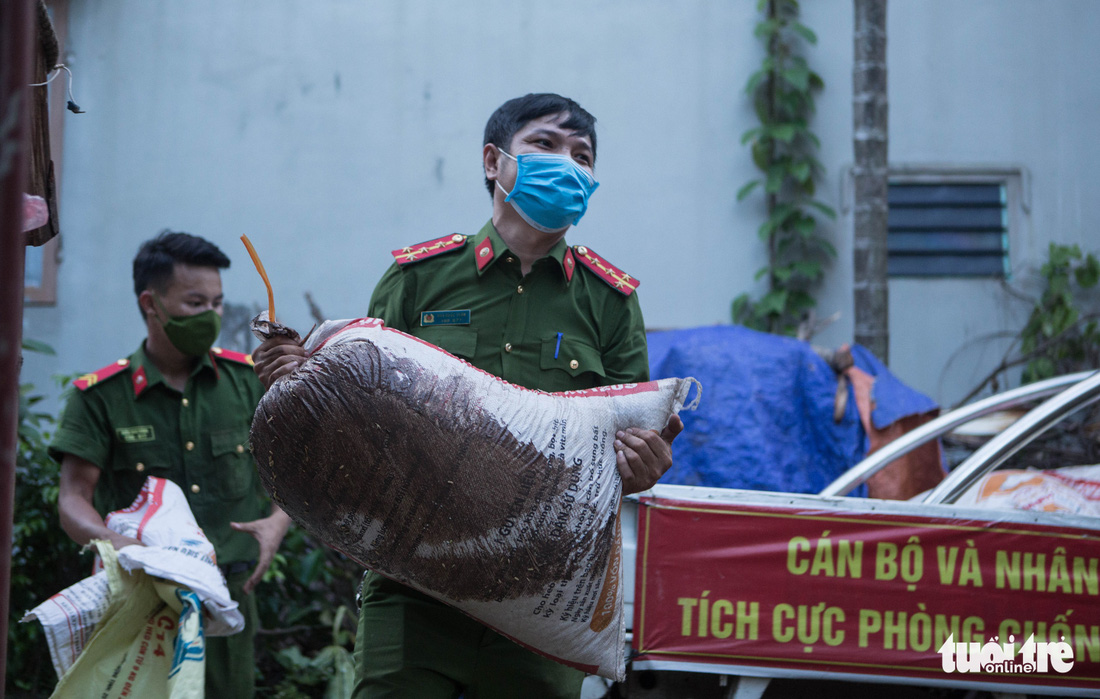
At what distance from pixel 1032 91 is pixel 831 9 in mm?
1314

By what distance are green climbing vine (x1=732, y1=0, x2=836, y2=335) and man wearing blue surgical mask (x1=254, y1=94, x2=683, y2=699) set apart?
11.5 feet

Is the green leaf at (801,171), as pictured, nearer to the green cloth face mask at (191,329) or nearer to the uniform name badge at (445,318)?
the green cloth face mask at (191,329)

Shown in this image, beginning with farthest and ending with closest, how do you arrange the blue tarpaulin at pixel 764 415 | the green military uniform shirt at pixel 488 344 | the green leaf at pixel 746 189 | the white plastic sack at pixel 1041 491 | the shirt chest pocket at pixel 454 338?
the green leaf at pixel 746 189 → the blue tarpaulin at pixel 764 415 → the white plastic sack at pixel 1041 491 → the shirt chest pocket at pixel 454 338 → the green military uniform shirt at pixel 488 344

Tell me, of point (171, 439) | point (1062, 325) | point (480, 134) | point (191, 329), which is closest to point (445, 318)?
point (191, 329)

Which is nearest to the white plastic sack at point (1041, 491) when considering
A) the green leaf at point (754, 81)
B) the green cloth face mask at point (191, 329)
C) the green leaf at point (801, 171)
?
the green cloth face mask at point (191, 329)

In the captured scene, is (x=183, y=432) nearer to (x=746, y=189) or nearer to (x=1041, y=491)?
(x=1041, y=491)

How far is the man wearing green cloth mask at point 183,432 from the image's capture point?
262 cm

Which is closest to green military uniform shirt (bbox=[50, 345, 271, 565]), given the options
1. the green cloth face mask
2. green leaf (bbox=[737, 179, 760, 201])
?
the green cloth face mask

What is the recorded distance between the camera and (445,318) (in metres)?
1.92

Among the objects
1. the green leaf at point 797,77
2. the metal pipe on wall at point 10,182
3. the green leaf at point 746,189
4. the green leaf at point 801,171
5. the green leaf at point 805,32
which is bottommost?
the metal pipe on wall at point 10,182

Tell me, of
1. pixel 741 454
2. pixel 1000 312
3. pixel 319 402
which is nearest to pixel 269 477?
pixel 319 402

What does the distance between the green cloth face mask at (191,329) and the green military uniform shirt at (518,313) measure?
95 cm

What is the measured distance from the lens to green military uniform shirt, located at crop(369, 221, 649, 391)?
190 cm

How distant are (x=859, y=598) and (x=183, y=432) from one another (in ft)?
6.57
